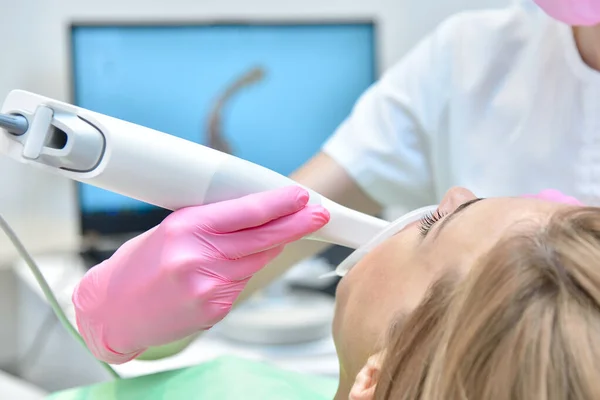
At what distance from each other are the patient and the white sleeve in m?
0.35

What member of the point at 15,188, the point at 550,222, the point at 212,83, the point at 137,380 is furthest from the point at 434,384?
the point at 15,188

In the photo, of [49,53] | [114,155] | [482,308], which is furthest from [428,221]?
[49,53]

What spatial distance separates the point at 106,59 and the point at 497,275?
131 cm

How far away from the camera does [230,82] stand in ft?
5.63

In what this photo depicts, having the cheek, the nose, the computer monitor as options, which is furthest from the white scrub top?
the computer monitor

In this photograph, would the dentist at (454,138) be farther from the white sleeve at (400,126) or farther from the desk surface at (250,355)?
the desk surface at (250,355)

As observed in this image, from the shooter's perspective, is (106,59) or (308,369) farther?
(106,59)

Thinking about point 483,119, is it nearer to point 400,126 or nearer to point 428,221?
point 400,126

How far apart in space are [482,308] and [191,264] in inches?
9.4

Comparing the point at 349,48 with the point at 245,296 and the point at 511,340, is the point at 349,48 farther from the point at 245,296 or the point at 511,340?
the point at 511,340

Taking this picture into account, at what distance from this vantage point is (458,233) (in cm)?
62

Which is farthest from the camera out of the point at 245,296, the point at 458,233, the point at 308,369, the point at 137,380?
the point at 308,369

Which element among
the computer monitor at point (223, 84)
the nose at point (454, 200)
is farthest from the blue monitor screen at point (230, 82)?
the nose at point (454, 200)

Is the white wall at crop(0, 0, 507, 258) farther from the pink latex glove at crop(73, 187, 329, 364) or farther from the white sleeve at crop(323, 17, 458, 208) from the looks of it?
the pink latex glove at crop(73, 187, 329, 364)
